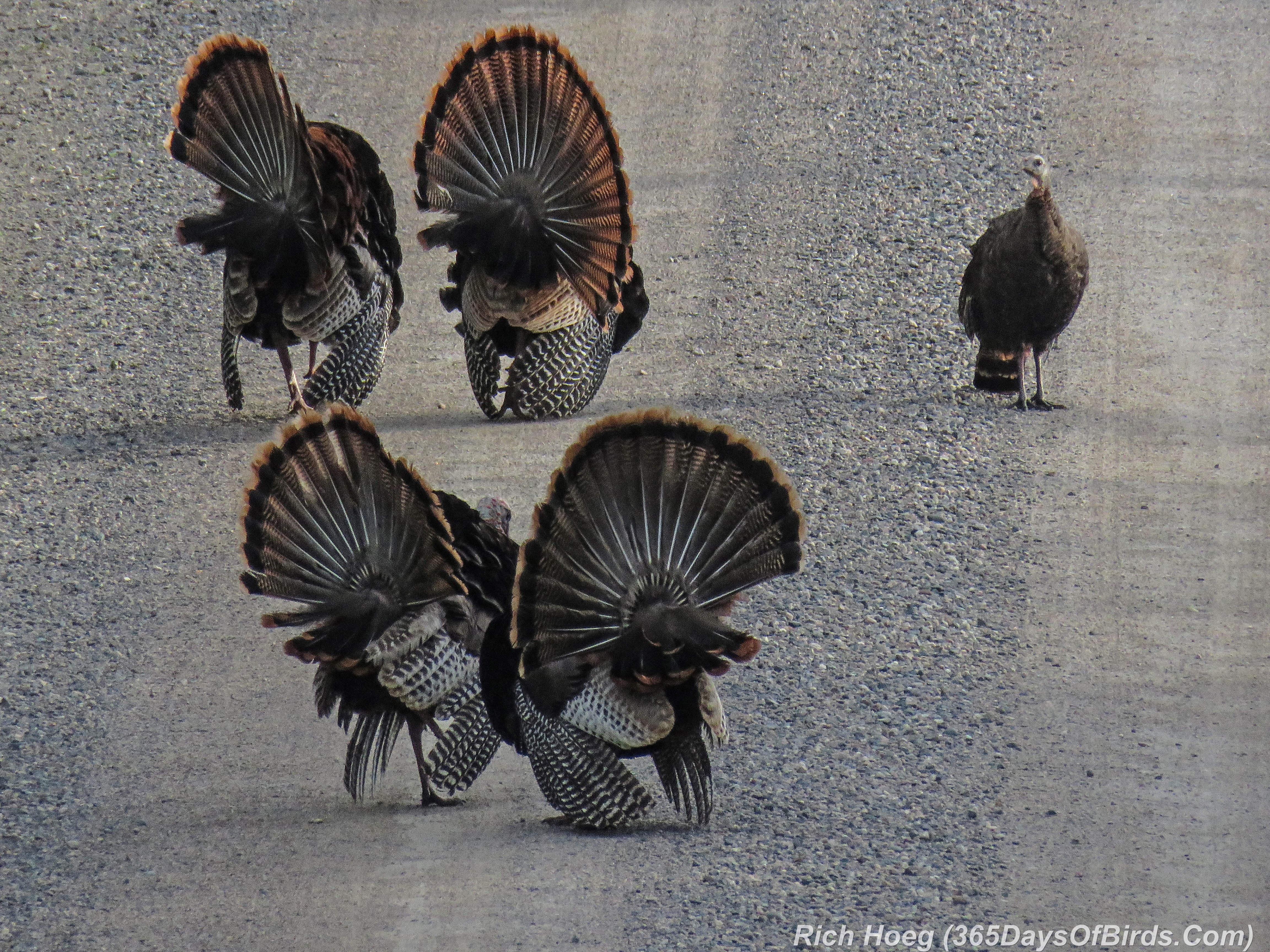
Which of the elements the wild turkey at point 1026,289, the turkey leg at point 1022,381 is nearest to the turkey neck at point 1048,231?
the wild turkey at point 1026,289

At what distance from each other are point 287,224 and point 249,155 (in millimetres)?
326

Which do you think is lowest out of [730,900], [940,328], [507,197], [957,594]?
[730,900]

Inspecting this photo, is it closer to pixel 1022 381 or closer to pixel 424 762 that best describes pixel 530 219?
pixel 1022 381

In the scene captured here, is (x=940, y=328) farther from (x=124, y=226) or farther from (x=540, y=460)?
(x=124, y=226)

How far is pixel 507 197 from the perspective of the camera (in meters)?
7.38

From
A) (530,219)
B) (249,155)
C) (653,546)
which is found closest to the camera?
(653,546)

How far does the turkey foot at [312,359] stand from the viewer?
25.2 feet

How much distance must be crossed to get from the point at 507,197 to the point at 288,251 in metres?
0.97

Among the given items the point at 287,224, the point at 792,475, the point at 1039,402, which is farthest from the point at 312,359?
the point at 1039,402

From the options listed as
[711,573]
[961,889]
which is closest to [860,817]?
[961,889]

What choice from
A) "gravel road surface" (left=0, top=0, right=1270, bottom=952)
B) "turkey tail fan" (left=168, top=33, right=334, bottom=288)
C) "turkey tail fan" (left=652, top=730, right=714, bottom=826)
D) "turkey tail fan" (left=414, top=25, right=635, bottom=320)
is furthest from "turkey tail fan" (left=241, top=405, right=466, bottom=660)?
"turkey tail fan" (left=414, top=25, right=635, bottom=320)

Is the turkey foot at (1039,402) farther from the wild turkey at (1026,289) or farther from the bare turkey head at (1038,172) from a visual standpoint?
the bare turkey head at (1038,172)

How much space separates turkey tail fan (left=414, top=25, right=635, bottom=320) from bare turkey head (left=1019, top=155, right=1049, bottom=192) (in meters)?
1.86

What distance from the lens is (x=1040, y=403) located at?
785cm
